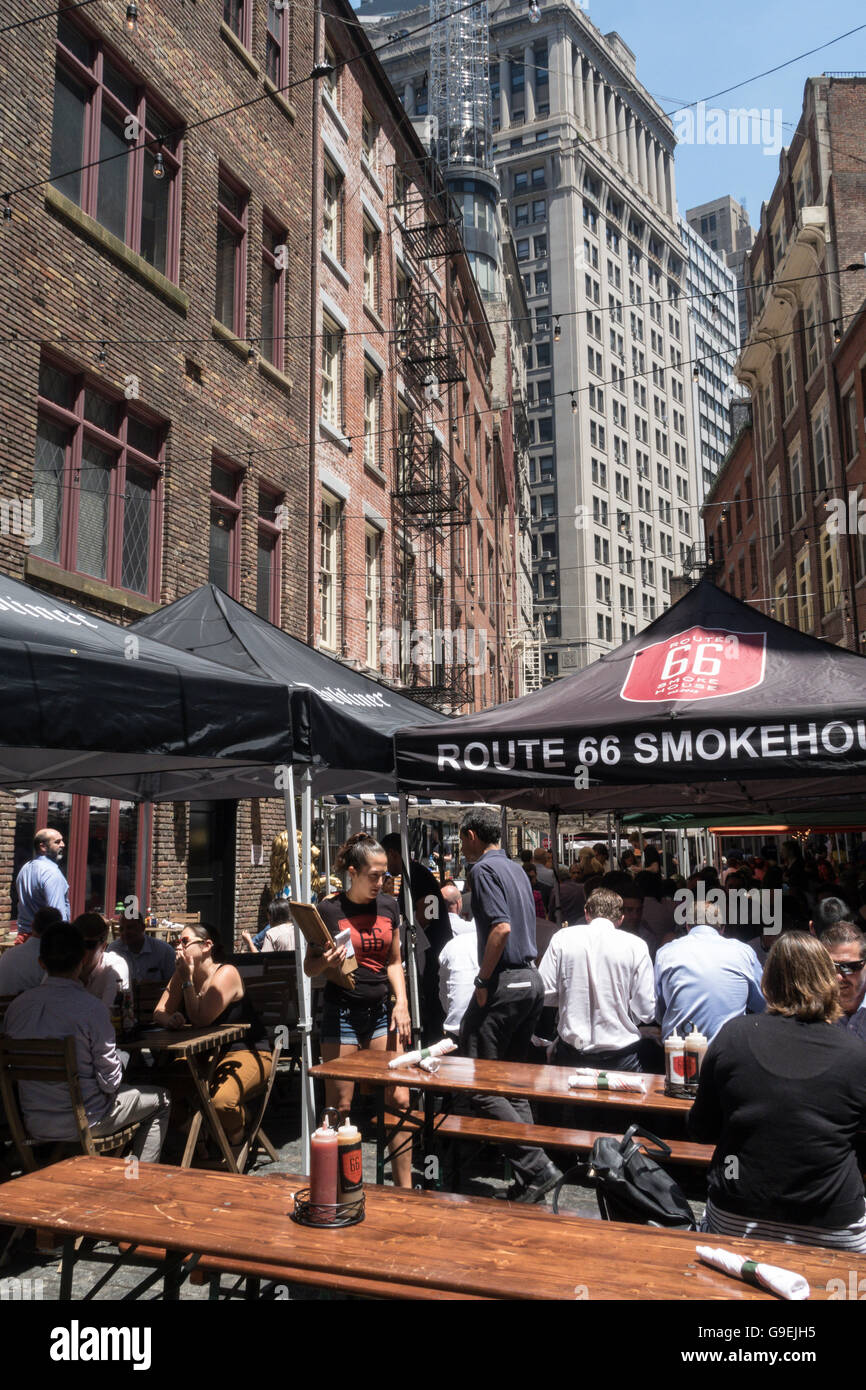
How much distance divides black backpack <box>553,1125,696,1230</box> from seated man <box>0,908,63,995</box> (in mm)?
4288

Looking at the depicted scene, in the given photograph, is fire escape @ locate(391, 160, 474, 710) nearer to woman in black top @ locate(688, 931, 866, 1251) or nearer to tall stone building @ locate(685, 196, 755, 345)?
woman in black top @ locate(688, 931, 866, 1251)

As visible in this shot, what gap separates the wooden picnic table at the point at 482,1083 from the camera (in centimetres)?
511

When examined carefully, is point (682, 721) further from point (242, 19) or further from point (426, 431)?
point (426, 431)

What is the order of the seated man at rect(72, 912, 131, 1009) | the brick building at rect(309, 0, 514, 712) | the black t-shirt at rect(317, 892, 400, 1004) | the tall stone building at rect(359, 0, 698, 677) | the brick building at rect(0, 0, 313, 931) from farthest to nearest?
1. the tall stone building at rect(359, 0, 698, 677)
2. the brick building at rect(309, 0, 514, 712)
3. the brick building at rect(0, 0, 313, 931)
4. the seated man at rect(72, 912, 131, 1009)
5. the black t-shirt at rect(317, 892, 400, 1004)

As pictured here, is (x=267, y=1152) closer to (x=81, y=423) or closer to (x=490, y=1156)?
(x=490, y=1156)

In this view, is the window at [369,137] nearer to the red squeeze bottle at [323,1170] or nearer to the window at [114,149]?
the window at [114,149]

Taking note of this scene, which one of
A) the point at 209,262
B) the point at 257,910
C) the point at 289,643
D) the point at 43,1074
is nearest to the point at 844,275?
the point at 209,262

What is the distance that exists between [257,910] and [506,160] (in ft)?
305

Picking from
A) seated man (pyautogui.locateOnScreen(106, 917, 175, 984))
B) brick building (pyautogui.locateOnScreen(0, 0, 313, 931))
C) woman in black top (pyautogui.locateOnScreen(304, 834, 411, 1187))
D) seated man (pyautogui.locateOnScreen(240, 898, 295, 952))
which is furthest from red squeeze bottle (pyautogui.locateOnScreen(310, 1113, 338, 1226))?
brick building (pyautogui.locateOnScreen(0, 0, 313, 931))

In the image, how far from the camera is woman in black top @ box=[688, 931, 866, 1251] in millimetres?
3486

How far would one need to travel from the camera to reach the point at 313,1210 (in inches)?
134

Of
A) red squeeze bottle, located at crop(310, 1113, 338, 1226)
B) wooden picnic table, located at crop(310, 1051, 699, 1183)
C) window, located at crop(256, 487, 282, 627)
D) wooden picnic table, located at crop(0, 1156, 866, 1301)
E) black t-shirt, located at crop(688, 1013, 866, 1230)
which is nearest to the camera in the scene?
wooden picnic table, located at crop(0, 1156, 866, 1301)

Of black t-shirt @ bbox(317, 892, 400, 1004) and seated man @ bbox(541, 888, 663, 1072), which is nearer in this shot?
black t-shirt @ bbox(317, 892, 400, 1004)

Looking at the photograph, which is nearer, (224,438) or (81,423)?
(81,423)
